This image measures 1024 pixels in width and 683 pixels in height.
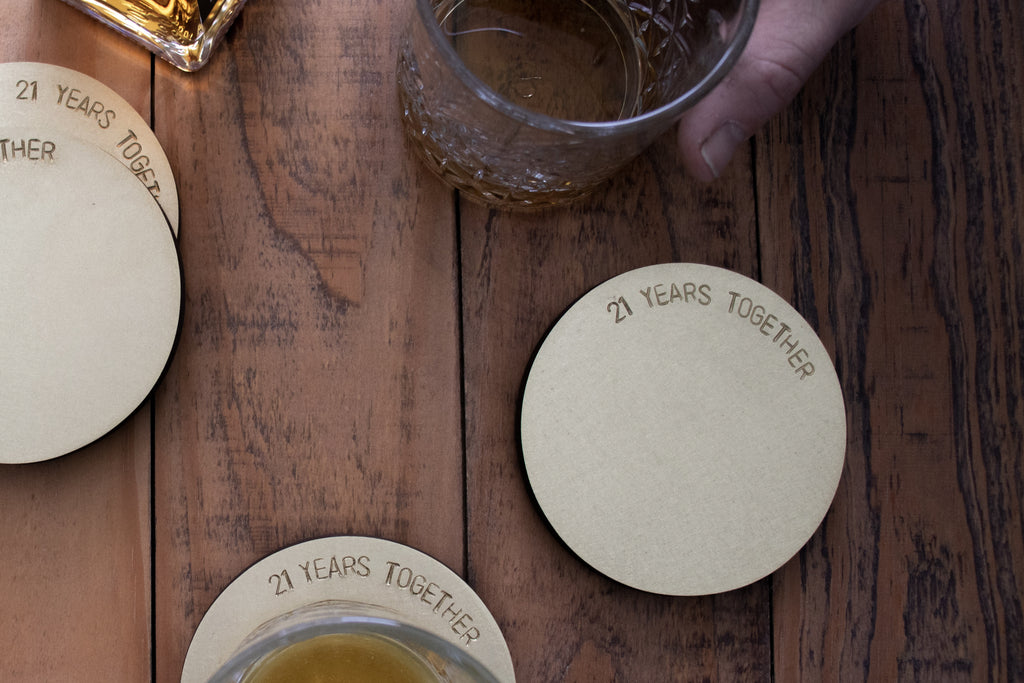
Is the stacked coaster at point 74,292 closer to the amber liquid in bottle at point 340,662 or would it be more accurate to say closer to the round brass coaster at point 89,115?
the round brass coaster at point 89,115

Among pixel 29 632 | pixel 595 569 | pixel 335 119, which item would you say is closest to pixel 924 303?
pixel 595 569

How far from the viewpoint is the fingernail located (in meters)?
0.41

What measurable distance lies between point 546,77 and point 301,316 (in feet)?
0.57

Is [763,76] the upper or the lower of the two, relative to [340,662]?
upper

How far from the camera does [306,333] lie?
438 mm

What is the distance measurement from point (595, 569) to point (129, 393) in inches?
9.7

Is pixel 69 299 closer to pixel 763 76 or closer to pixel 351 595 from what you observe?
pixel 351 595

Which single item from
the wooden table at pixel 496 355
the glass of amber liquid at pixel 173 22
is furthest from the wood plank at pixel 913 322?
the glass of amber liquid at pixel 173 22

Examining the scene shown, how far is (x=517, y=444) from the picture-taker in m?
0.44

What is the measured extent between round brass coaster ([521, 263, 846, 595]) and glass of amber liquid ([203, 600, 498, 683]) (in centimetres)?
11

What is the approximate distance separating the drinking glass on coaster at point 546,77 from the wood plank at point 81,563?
0.68 ft

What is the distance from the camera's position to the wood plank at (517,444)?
44 centimetres

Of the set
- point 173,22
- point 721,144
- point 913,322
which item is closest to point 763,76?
point 721,144

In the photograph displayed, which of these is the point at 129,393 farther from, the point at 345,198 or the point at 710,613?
the point at 710,613
